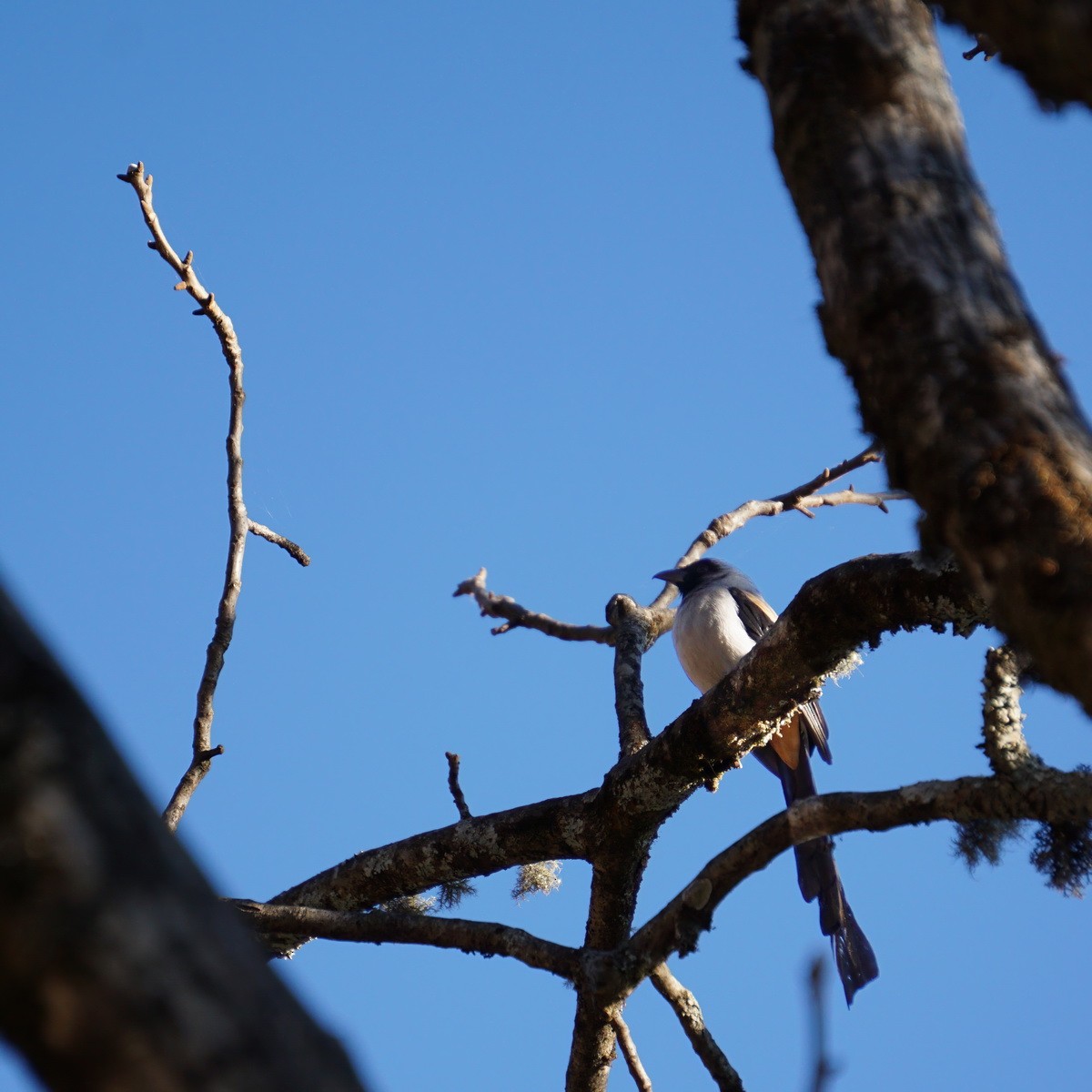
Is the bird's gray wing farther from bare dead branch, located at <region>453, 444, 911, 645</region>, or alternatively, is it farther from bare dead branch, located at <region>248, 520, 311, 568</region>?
bare dead branch, located at <region>248, 520, 311, 568</region>

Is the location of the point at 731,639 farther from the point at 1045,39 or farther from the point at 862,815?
the point at 1045,39

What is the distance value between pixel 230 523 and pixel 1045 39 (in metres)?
3.09

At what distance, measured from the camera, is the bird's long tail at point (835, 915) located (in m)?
3.90

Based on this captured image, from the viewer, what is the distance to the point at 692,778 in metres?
3.38

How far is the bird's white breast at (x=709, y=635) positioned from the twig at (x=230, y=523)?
2.76 meters

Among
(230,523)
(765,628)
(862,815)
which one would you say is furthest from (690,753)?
(765,628)

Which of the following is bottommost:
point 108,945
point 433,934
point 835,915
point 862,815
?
point 108,945

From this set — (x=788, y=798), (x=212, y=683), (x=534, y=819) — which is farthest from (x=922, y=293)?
(x=788, y=798)

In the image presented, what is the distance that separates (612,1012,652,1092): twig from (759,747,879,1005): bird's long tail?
0.90 metres

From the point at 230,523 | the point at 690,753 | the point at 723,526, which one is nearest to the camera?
the point at 690,753

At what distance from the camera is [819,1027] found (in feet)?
4.05

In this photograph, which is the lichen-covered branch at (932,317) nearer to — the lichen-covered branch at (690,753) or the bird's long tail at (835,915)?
the lichen-covered branch at (690,753)

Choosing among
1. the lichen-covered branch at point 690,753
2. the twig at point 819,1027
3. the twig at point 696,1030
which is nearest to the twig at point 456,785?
the lichen-covered branch at point 690,753

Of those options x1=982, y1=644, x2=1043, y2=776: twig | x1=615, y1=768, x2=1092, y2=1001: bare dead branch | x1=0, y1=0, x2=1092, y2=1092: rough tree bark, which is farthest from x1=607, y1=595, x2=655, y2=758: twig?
x1=982, y1=644, x2=1043, y2=776: twig
